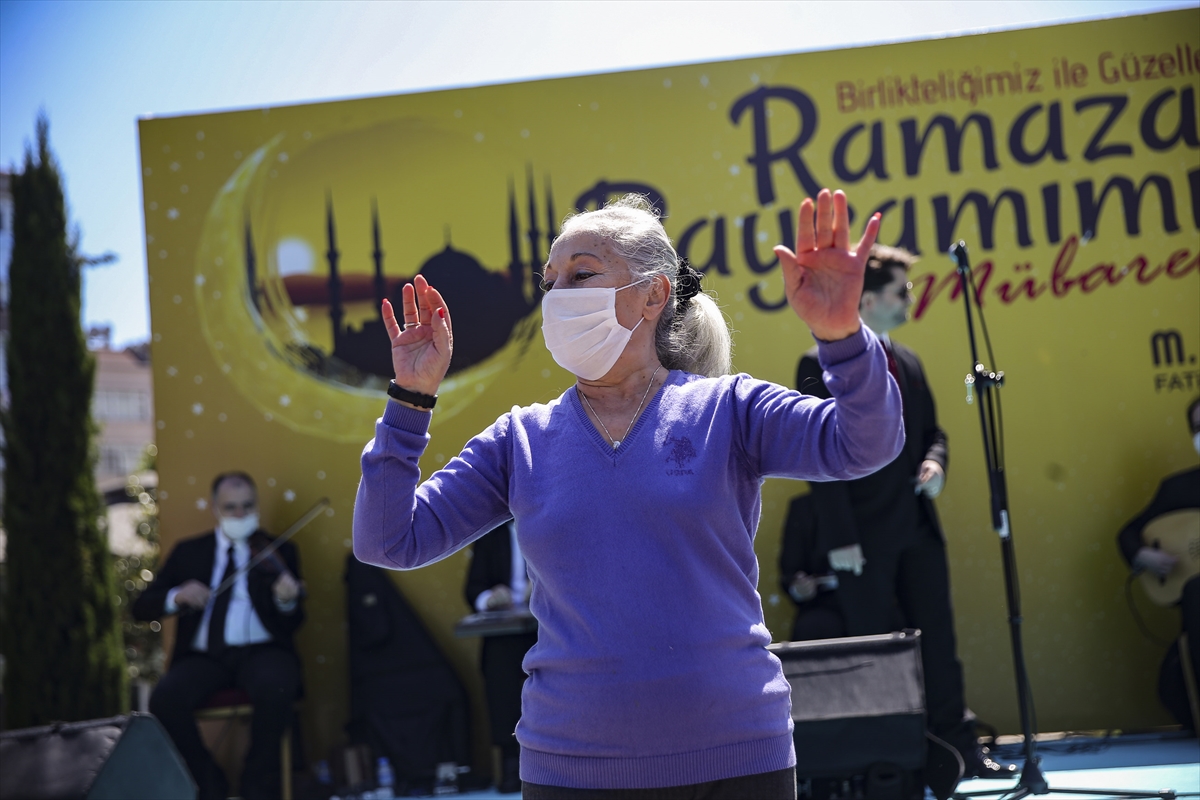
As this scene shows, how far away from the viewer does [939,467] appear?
4.09 meters

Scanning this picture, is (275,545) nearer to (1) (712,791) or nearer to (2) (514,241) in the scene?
(2) (514,241)

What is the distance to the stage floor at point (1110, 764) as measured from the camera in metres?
3.89

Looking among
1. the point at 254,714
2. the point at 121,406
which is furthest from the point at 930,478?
the point at 121,406

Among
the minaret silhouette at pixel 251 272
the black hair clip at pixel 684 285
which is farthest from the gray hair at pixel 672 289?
the minaret silhouette at pixel 251 272

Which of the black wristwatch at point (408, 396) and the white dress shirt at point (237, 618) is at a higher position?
the black wristwatch at point (408, 396)

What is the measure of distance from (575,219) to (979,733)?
448 cm

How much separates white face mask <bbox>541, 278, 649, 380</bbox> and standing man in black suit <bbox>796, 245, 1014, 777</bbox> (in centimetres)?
243

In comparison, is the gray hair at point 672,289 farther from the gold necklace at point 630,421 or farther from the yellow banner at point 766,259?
the yellow banner at point 766,259

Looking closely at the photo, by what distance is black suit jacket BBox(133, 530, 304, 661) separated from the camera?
17.0 ft

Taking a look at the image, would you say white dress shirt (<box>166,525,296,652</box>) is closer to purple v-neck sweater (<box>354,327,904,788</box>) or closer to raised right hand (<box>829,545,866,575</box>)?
raised right hand (<box>829,545,866,575</box>)

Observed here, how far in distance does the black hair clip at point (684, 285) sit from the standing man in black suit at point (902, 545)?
87.2 inches

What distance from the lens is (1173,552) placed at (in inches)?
198

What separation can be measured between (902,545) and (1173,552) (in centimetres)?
171

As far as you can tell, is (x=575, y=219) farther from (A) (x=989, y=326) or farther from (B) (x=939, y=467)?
(A) (x=989, y=326)
